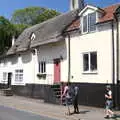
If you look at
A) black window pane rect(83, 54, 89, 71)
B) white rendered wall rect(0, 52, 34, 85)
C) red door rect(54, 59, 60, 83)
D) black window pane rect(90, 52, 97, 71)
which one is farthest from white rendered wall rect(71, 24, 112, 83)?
white rendered wall rect(0, 52, 34, 85)

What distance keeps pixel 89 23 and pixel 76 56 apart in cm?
271

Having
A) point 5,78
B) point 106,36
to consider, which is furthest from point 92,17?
point 5,78

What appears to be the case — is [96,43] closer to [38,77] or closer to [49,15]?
[38,77]

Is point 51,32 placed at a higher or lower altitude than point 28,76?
higher

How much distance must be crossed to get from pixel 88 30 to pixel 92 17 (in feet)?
3.33

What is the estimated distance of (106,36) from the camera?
22562 mm

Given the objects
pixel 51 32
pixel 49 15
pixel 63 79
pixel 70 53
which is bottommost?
pixel 63 79

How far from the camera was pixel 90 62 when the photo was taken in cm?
2416

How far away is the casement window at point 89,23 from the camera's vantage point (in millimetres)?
24172

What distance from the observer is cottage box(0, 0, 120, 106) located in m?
22.3

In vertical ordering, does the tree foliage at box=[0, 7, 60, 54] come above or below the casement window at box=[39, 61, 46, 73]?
above

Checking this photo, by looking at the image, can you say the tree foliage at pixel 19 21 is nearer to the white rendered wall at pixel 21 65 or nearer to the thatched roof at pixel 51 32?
the white rendered wall at pixel 21 65

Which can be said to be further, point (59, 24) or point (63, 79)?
point (59, 24)

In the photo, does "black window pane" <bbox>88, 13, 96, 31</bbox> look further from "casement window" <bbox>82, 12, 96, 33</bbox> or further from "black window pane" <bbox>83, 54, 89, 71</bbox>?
"black window pane" <bbox>83, 54, 89, 71</bbox>
